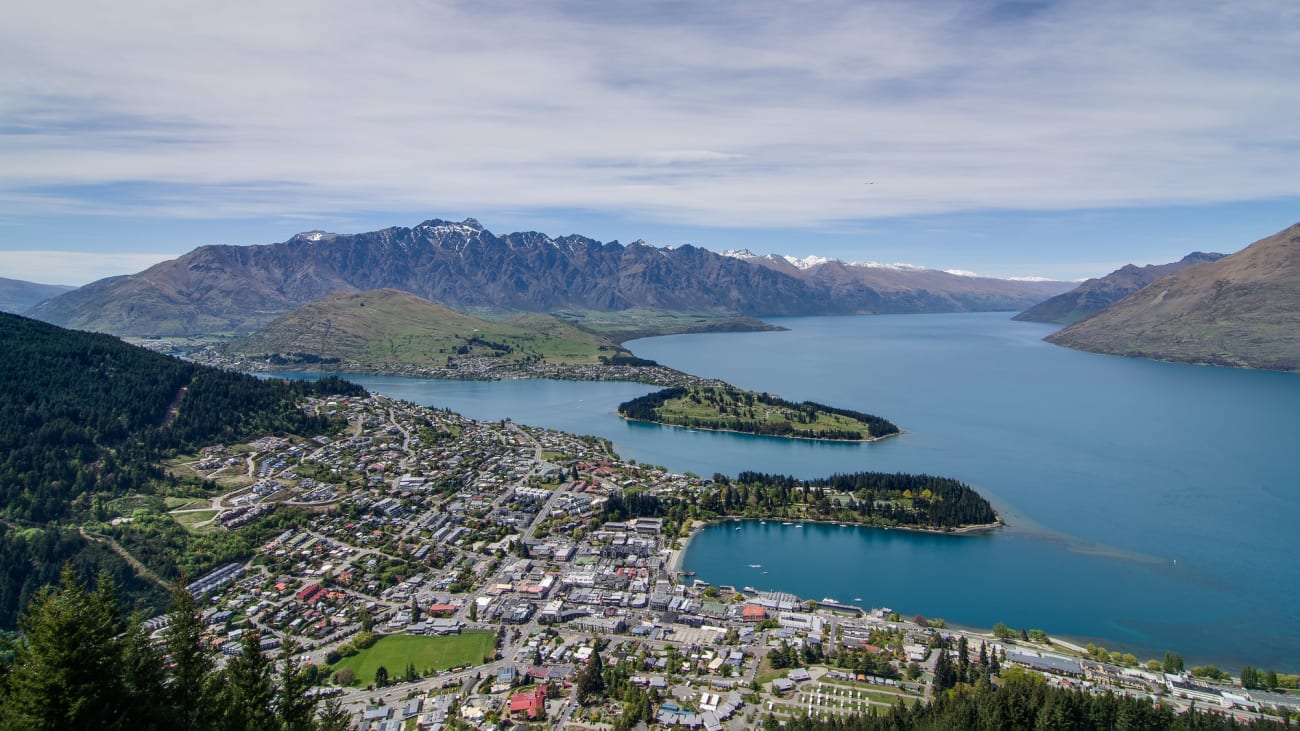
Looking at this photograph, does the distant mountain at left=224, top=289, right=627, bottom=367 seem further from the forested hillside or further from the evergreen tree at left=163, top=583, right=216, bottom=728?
the evergreen tree at left=163, top=583, right=216, bottom=728

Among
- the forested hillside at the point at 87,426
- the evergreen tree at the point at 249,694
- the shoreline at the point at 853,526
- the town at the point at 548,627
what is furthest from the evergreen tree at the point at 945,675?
the forested hillside at the point at 87,426

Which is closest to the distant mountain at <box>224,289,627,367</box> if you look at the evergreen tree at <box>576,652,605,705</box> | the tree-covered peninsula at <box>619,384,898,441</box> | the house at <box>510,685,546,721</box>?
the tree-covered peninsula at <box>619,384,898,441</box>

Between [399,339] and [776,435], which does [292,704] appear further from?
[399,339]

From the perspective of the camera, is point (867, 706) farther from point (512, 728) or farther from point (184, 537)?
point (184, 537)

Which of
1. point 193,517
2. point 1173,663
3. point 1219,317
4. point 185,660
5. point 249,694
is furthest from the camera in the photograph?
point 1219,317

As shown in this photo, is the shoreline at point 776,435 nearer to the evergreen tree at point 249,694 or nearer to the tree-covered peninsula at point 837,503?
the tree-covered peninsula at point 837,503

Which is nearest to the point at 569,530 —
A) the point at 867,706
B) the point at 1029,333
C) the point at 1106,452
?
the point at 867,706

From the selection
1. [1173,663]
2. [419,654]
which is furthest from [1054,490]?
[419,654]
